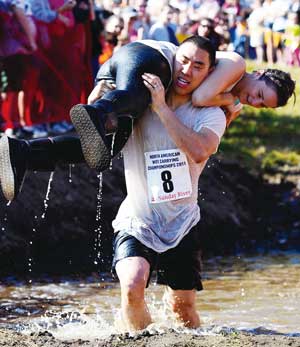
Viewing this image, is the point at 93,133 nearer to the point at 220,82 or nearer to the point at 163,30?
the point at 220,82

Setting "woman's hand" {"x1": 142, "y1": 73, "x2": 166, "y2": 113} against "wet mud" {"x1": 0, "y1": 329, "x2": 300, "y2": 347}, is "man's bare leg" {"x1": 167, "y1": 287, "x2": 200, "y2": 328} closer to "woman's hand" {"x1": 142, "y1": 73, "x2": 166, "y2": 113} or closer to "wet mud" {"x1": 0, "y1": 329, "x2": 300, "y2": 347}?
"wet mud" {"x1": 0, "y1": 329, "x2": 300, "y2": 347}

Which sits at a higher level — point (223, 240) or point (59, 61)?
point (59, 61)

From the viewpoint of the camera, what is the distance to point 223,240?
1322cm

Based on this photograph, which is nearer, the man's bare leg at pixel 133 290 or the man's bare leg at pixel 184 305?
the man's bare leg at pixel 133 290

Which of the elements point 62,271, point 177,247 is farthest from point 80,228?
point 177,247

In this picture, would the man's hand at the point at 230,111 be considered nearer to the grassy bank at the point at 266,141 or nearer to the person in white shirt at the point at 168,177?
the person in white shirt at the point at 168,177

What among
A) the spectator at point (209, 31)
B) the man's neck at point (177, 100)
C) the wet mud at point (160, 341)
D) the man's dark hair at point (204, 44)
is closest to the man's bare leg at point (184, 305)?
the wet mud at point (160, 341)

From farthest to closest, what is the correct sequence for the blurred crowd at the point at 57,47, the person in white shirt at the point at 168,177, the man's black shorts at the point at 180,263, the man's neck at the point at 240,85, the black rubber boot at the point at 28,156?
the blurred crowd at the point at 57,47 < the man's neck at the point at 240,85 < the man's black shorts at the point at 180,263 < the person in white shirt at the point at 168,177 < the black rubber boot at the point at 28,156

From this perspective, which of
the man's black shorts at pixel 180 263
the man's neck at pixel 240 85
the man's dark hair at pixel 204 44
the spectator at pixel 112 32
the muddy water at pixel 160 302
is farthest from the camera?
the spectator at pixel 112 32

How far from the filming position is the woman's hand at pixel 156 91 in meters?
6.76

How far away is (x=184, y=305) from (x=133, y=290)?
2.61 feet

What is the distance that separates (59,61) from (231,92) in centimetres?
645

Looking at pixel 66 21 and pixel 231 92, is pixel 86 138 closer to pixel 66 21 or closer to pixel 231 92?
pixel 231 92

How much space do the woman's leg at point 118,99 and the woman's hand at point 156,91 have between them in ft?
0.14
